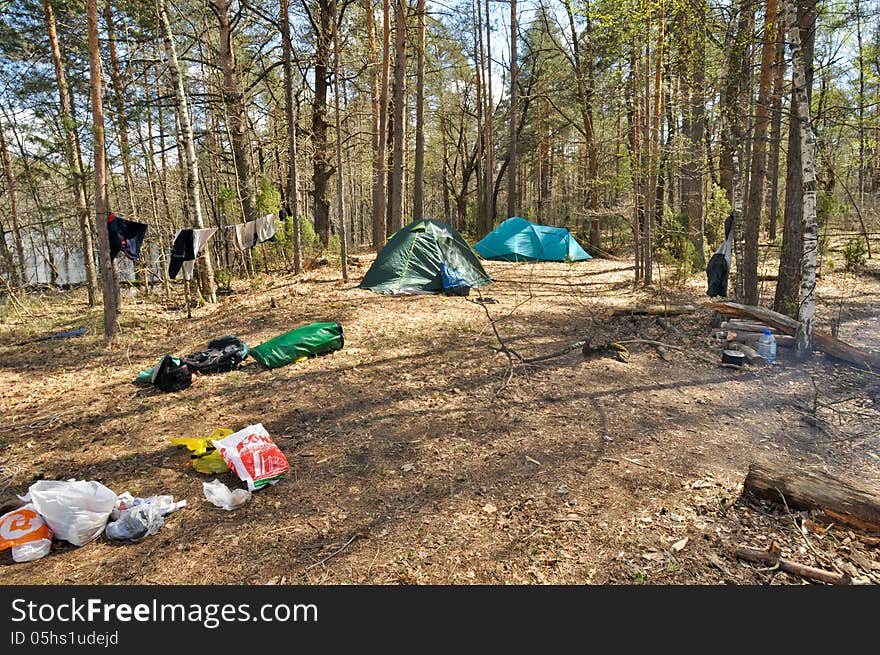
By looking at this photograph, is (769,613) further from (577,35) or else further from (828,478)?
(577,35)

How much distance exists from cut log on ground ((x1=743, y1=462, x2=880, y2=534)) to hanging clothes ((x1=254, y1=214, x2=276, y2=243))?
10761mm

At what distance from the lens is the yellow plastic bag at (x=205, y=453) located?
4.32m

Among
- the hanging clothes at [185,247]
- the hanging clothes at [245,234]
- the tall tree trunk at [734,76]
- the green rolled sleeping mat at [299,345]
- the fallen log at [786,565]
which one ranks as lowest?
the fallen log at [786,565]

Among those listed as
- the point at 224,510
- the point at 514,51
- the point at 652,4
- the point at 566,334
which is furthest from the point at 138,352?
the point at 514,51

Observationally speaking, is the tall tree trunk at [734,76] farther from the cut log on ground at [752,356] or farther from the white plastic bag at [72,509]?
the white plastic bag at [72,509]

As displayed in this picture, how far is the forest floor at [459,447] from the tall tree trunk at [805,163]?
97 cm

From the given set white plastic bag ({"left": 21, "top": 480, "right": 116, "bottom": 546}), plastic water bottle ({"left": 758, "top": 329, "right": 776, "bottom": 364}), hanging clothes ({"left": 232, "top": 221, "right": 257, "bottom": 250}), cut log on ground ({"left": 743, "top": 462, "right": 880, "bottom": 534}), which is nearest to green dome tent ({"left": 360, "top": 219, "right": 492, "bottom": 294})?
hanging clothes ({"left": 232, "top": 221, "right": 257, "bottom": 250})

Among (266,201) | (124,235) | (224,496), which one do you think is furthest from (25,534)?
(266,201)

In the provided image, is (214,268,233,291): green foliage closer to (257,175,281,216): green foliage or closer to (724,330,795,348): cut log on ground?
(257,175,281,216): green foliage

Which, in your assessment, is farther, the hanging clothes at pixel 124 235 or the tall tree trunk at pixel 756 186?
the hanging clothes at pixel 124 235

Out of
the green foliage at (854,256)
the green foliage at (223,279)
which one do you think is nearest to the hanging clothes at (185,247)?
the green foliage at (223,279)

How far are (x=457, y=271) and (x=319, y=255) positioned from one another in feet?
18.1

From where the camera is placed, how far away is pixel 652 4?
27.8 ft

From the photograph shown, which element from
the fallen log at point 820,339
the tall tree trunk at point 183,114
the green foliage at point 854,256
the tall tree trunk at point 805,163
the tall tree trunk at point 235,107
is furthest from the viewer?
the green foliage at point 854,256
